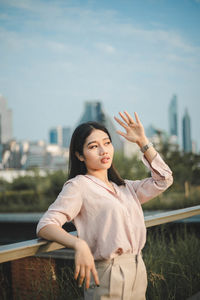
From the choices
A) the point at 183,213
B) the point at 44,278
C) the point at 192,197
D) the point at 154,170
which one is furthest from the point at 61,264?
the point at 192,197

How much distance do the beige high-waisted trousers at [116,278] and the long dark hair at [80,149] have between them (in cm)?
42

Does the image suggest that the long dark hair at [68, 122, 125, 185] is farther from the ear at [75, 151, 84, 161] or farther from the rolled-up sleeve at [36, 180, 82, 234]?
the rolled-up sleeve at [36, 180, 82, 234]

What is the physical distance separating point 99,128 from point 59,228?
0.57m

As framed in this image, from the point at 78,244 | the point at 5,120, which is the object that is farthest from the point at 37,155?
the point at 78,244

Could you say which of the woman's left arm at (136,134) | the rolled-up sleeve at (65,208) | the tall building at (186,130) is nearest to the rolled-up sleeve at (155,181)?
the woman's left arm at (136,134)

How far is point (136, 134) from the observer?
6.44ft

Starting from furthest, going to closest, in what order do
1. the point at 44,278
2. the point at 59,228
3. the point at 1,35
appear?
the point at 1,35, the point at 44,278, the point at 59,228

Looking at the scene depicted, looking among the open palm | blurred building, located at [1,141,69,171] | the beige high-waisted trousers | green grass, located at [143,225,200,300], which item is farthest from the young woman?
blurred building, located at [1,141,69,171]

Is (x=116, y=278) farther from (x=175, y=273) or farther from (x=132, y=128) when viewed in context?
(x=175, y=273)

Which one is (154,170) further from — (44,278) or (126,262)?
(44,278)

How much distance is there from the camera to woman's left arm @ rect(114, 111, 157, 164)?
1.93 m

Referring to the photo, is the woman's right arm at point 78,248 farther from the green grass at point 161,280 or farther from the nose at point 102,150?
the green grass at point 161,280

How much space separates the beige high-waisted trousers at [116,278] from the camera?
1.66 meters

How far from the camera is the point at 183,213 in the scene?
2557 mm
